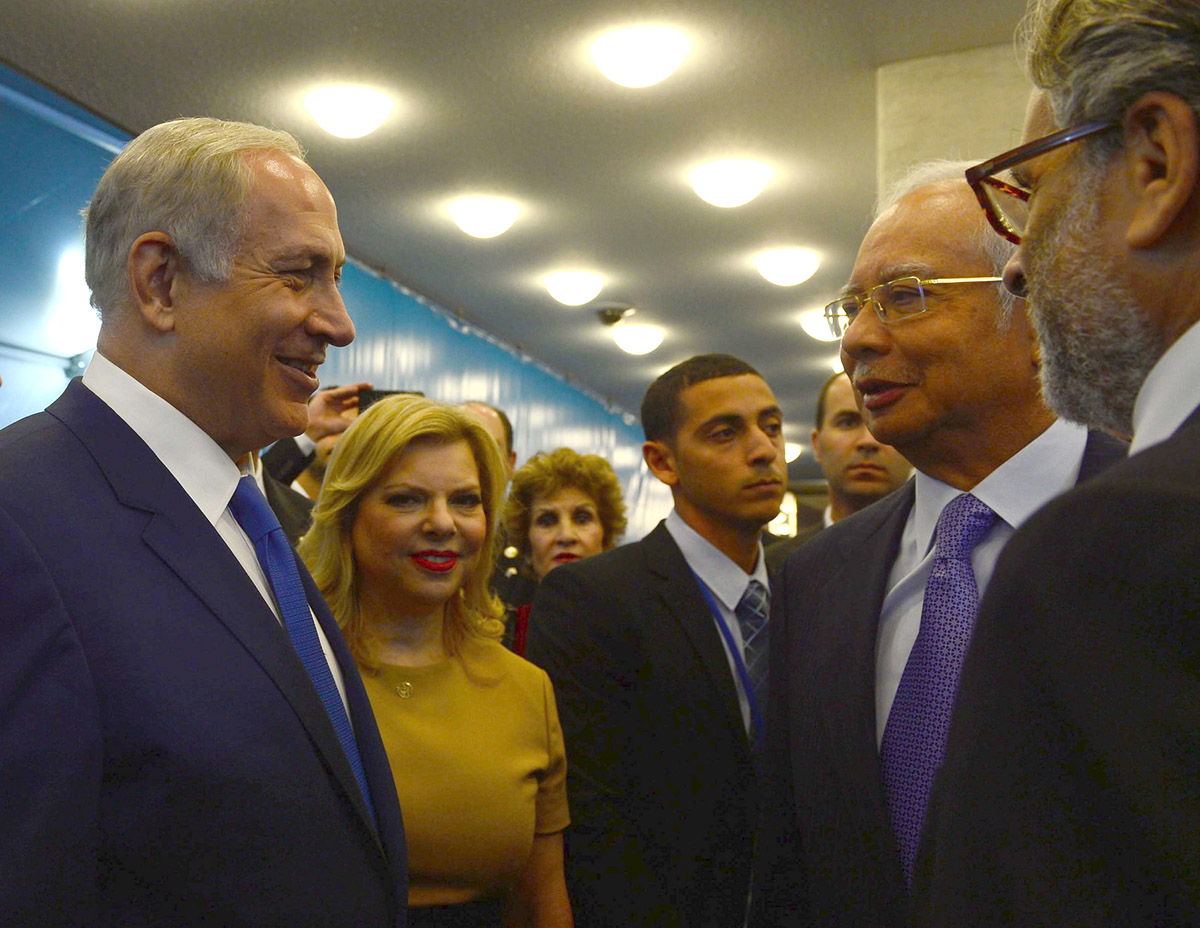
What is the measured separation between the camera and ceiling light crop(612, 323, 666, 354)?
9992mm

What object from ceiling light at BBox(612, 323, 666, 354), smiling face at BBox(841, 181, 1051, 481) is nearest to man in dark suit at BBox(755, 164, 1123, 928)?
smiling face at BBox(841, 181, 1051, 481)

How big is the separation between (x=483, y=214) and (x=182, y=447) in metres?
5.76

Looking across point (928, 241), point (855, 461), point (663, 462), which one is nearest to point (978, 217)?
point (928, 241)

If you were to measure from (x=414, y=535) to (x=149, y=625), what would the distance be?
1117 millimetres

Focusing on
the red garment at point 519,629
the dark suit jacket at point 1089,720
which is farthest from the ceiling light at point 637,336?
the dark suit jacket at point 1089,720

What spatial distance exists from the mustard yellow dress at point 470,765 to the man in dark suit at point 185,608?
1.61 ft

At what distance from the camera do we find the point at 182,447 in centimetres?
138

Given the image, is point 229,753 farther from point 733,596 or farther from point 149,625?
point 733,596

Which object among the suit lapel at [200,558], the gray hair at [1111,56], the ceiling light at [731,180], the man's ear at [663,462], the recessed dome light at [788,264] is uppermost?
the recessed dome light at [788,264]

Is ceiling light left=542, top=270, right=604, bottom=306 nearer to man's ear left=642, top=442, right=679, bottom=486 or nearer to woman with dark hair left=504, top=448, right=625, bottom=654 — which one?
woman with dark hair left=504, top=448, right=625, bottom=654

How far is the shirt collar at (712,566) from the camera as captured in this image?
2.49 meters

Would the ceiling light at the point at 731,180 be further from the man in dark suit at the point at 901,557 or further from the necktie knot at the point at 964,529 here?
the necktie knot at the point at 964,529

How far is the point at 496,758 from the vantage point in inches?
81.0

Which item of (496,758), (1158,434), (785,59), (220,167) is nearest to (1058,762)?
(1158,434)
